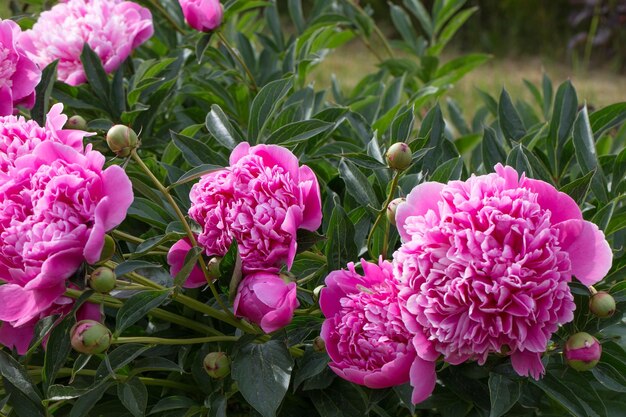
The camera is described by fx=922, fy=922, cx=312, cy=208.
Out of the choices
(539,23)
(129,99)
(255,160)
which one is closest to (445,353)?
(255,160)

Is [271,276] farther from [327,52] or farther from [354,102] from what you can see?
[327,52]

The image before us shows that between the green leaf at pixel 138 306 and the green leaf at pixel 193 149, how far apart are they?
9.2 inches

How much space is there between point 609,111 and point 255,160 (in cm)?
58

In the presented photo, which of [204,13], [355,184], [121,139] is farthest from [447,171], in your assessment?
[204,13]

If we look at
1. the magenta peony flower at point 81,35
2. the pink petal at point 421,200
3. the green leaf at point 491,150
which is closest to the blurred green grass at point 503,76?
the magenta peony flower at point 81,35

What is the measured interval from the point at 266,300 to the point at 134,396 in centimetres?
19

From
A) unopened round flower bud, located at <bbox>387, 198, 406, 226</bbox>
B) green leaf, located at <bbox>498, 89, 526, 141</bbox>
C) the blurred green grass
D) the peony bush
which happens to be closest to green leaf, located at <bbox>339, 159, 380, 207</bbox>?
the peony bush

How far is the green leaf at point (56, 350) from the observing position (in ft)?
2.77

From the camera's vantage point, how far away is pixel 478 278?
2.43 feet

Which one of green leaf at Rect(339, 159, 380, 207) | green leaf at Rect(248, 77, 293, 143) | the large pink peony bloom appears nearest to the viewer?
the large pink peony bloom

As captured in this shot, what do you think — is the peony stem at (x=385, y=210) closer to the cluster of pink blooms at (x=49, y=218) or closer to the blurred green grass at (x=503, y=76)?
the cluster of pink blooms at (x=49, y=218)

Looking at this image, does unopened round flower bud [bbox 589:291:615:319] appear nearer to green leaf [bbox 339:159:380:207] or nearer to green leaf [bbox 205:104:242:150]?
green leaf [bbox 339:159:380:207]

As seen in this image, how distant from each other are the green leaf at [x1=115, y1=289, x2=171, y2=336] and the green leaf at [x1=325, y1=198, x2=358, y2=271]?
17 cm

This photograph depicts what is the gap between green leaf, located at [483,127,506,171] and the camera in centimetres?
115
